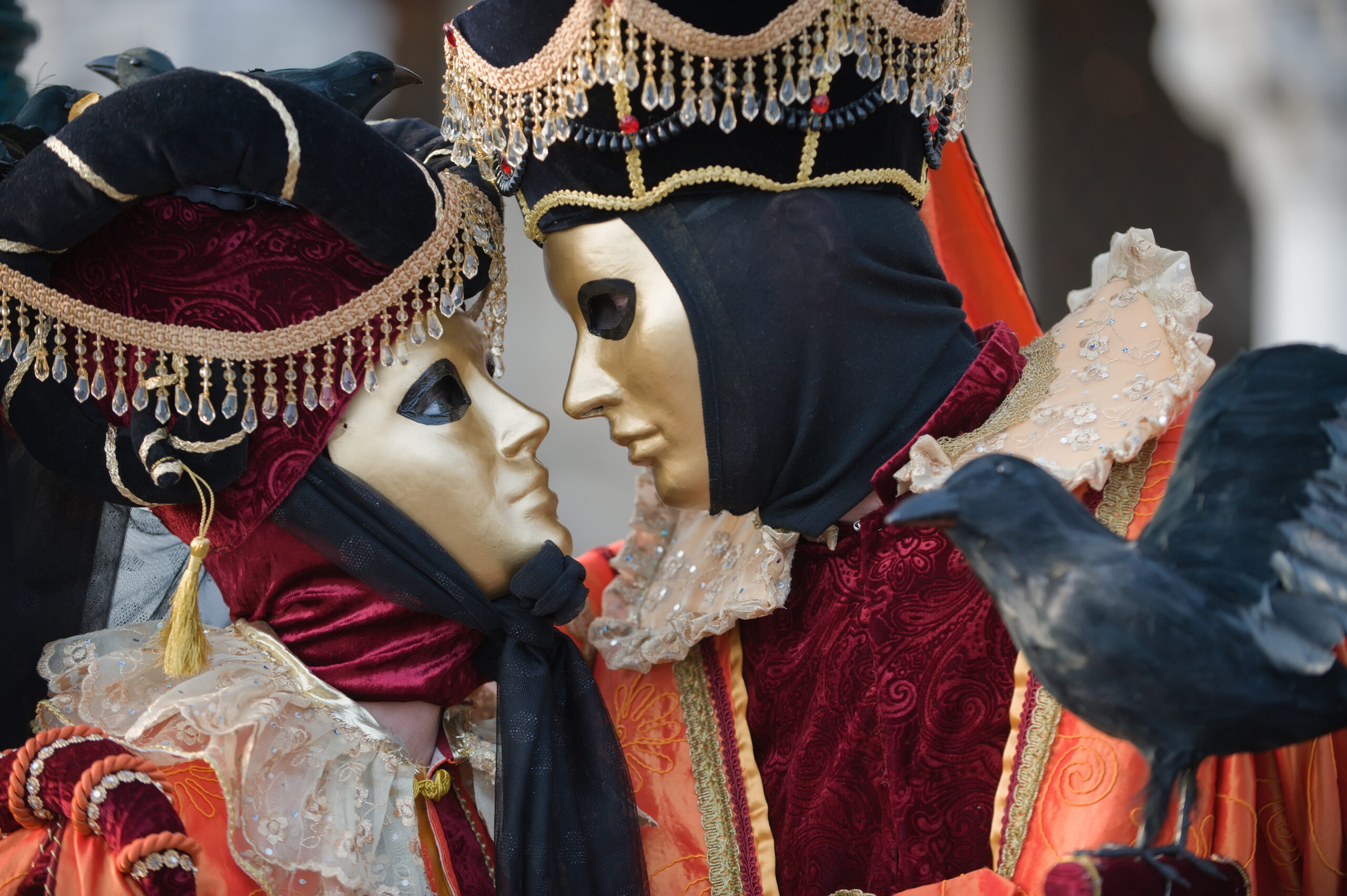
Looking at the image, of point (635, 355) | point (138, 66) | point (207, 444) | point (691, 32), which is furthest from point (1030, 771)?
point (138, 66)


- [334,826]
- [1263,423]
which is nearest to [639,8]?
[1263,423]

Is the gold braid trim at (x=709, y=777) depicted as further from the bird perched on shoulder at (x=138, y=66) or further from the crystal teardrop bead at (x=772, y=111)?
the bird perched on shoulder at (x=138, y=66)

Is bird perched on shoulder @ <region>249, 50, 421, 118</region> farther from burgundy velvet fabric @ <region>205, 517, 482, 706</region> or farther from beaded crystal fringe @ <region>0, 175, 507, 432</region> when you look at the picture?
burgundy velvet fabric @ <region>205, 517, 482, 706</region>

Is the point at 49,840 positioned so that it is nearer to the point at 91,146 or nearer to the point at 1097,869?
the point at 91,146

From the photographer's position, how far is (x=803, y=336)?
1575mm

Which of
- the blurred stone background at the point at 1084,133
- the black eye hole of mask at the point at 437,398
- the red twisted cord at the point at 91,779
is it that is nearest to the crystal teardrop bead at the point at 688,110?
the black eye hole of mask at the point at 437,398

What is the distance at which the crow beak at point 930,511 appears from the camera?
92 cm

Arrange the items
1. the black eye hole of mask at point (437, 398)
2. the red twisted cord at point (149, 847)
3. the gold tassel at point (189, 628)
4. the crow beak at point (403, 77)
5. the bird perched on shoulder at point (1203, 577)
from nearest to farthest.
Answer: the bird perched on shoulder at point (1203, 577) < the red twisted cord at point (149, 847) < the gold tassel at point (189, 628) < the black eye hole of mask at point (437, 398) < the crow beak at point (403, 77)

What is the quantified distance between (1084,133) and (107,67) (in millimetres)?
2882

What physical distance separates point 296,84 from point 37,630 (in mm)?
848

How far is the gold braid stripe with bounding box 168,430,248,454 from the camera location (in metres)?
1.52

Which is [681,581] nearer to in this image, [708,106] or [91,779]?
[708,106]

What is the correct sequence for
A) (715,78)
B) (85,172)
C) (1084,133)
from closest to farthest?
(85,172) < (715,78) < (1084,133)

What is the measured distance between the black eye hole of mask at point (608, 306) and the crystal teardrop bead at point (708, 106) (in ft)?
0.77
